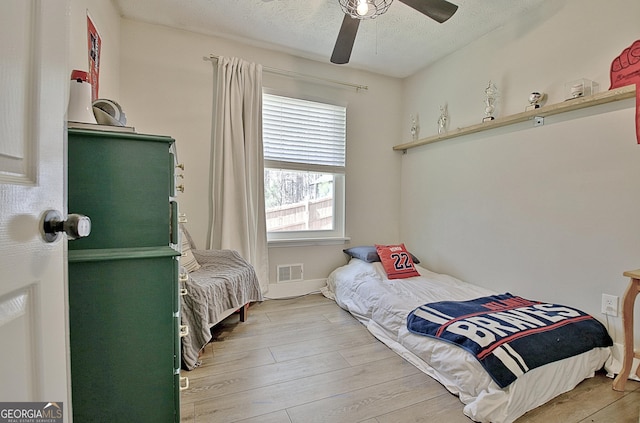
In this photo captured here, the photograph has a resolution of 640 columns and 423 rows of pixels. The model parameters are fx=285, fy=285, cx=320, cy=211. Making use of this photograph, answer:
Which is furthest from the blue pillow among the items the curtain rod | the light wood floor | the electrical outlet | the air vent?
the curtain rod

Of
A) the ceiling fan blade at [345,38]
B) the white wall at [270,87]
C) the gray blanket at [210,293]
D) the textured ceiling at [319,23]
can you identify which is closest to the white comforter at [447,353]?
the white wall at [270,87]

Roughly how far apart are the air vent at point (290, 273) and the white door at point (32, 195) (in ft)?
8.08

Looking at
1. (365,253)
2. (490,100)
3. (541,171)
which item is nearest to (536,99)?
(490,100)

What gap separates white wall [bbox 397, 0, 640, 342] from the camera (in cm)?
187

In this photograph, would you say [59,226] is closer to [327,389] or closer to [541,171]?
[327,389]

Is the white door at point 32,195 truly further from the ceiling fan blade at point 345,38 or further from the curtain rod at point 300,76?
the curtain rod at point 300,76

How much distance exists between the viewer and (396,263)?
9.74 ft

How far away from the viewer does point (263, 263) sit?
9.73 feet

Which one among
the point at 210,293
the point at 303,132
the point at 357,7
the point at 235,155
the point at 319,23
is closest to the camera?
the point at 357,7

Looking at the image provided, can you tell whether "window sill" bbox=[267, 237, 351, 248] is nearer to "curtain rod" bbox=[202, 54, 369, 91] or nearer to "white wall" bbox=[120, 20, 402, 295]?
"white wall" bbox=[120, 20, 402, 295]

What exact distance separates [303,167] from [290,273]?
1.19 metres

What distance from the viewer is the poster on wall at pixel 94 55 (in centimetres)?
179

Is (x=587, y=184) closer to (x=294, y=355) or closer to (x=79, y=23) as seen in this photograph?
(x=294, y=355)

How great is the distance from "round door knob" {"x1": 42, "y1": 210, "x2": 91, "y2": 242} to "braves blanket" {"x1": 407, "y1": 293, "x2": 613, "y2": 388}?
177cm
